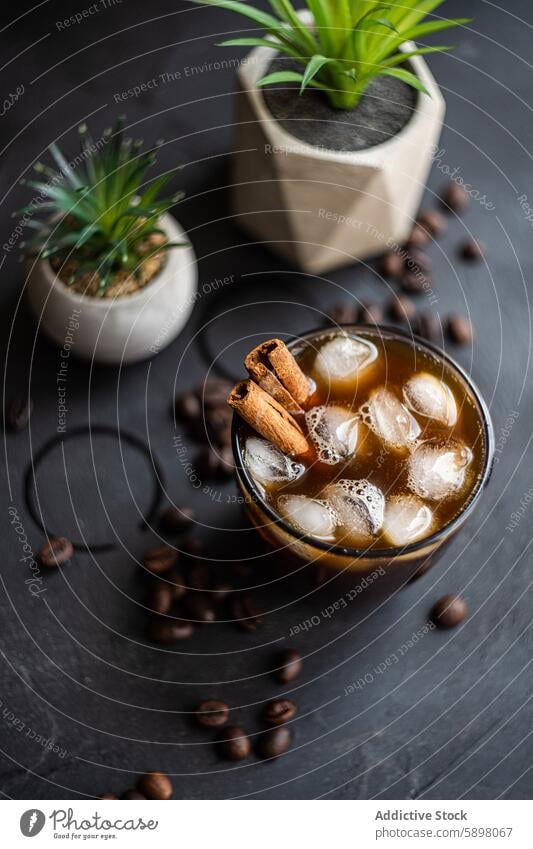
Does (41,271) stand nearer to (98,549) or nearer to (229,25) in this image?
(98,549)

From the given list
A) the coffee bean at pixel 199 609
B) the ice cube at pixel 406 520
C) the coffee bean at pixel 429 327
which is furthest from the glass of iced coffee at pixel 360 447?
the coffee bean at pixel 429 327

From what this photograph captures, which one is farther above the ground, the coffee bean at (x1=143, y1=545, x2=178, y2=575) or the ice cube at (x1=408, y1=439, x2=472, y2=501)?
the ice cube at (x1=408, y1=439, x2=472, y2=501)

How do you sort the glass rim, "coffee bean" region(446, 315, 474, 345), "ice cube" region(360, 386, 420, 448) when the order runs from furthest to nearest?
"coffee bean" region(446, 315, 474, 345), "ice cube" region(360, 386, 420, 448), the glass rim

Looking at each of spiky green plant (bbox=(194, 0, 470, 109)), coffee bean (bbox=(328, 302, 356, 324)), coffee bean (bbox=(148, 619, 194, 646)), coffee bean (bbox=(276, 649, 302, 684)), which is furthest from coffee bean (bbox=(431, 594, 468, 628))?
spiky green plant (bbox=(194, 0, 470, 109))

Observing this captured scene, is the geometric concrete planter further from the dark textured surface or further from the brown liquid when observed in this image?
the brown liquid
